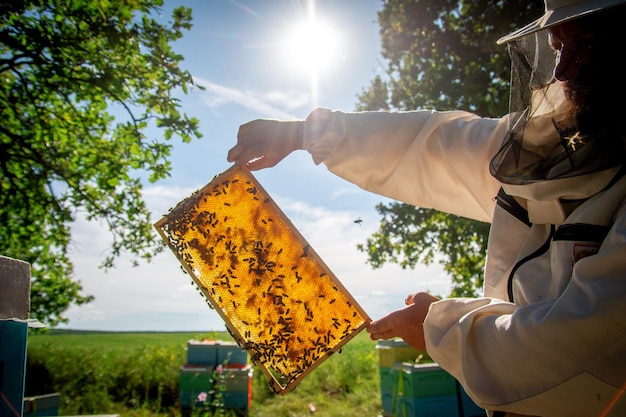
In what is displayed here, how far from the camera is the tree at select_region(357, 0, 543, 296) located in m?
9.29

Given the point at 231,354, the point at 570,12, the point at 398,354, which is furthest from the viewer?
the point at 231,354

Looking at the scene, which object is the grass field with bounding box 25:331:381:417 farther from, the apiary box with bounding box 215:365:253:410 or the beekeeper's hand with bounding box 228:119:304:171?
the beekeeper's hand with bounding box 228:119:304:171

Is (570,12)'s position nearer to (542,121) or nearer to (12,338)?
(542,121)

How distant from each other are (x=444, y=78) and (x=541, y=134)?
9.05 meters

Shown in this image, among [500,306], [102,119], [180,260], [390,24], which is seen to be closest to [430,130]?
[500,306]

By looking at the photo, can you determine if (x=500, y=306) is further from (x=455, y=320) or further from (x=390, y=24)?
(x=390, y=24)

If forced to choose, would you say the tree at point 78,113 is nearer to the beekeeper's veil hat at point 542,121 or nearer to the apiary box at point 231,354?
the apiary box at point 231,354

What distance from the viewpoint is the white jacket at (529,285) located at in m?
1.34

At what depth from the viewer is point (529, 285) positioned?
1.78 m

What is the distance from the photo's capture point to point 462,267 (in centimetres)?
1257

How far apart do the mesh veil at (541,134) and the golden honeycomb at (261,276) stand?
1274mm

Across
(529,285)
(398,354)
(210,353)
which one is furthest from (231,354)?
(529,285)

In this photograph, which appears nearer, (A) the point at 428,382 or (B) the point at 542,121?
(B) the point at 542,121

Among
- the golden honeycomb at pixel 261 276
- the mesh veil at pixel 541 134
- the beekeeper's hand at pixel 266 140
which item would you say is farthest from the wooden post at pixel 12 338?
the mesh veil at pixel 541 134
